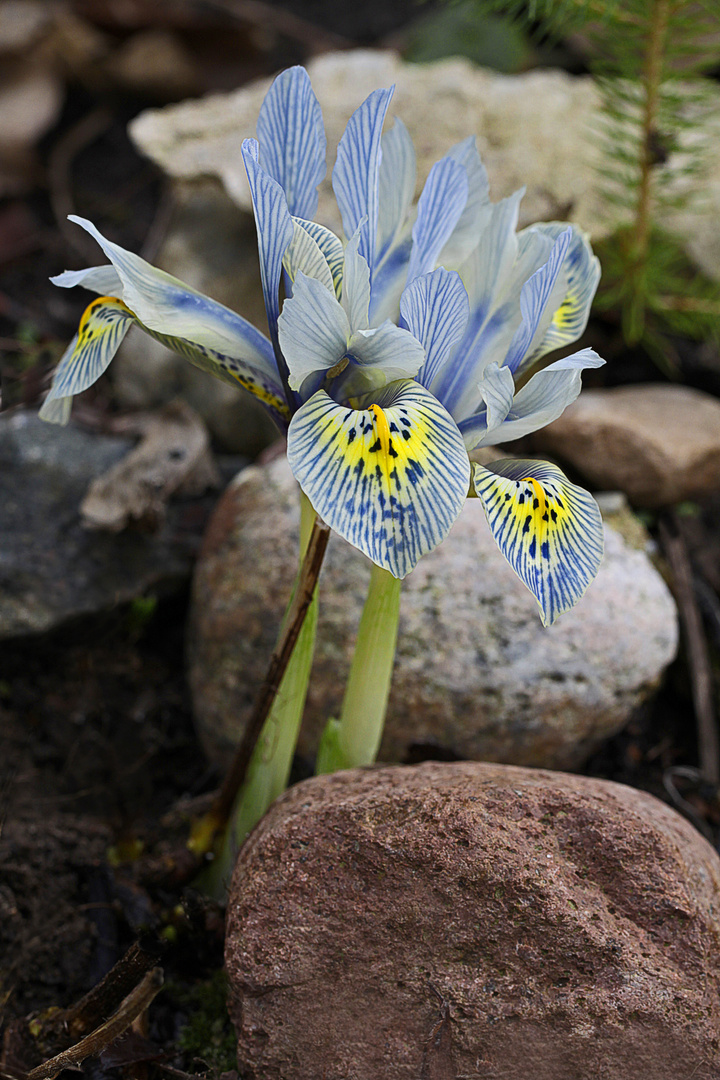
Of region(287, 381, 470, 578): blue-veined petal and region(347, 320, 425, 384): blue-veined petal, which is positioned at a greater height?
region(347, 320, 425, 384): blue-veined petal

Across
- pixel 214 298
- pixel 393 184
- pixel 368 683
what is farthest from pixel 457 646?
pixel 214 298

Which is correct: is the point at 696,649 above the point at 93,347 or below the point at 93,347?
below

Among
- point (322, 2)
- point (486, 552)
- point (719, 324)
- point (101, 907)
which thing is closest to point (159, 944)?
point (101, 907)

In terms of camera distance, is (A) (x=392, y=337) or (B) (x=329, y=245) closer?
(A) (x=392, y=337)

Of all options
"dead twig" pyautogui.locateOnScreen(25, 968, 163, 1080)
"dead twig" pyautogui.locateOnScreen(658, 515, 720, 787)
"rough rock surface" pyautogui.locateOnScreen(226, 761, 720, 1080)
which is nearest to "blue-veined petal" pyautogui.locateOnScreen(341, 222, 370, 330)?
"rough rock surface" pyautogui.locateOnScreen(226, 761, 720, 1080)

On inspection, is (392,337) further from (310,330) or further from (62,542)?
(62,542)

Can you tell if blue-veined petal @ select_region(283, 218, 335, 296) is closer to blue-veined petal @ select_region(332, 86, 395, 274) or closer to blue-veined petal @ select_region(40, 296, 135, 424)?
blue-veined petal @ select_region(332, 86, 395, 274)
